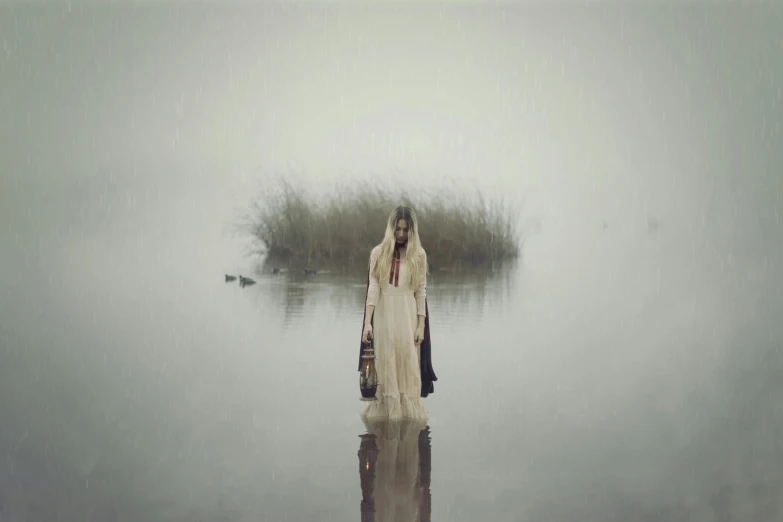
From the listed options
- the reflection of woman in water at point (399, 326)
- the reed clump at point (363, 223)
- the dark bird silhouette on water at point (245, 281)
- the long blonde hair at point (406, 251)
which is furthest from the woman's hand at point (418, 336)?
the reed clump at point (363, 223)

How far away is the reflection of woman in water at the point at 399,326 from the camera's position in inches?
→ 249

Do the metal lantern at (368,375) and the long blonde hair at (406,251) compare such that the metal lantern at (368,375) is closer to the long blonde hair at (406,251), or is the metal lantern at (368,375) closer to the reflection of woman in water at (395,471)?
the reflection of woman in water at (395,471)

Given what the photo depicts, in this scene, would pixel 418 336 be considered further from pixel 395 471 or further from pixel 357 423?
pixel 395 471

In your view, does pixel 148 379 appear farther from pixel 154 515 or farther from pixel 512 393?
pixel 154 515

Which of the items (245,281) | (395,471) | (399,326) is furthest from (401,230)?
(245,281)

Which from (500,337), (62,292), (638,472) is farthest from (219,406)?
(62,292)

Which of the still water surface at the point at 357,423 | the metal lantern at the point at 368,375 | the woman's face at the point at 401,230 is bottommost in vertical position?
the still water surface at the point at 357,423

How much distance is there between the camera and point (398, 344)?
6.44 m

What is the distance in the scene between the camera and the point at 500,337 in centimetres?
1048

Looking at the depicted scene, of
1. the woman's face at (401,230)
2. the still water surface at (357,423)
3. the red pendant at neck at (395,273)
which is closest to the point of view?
the still water surface at (357,423)

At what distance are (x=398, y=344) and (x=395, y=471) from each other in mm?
1406

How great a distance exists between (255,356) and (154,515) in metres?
4.78

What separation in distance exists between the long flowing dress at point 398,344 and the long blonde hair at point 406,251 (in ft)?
0.12

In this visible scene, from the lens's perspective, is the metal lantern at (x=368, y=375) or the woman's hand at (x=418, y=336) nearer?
the metal lantern at (x=368, y=375)
